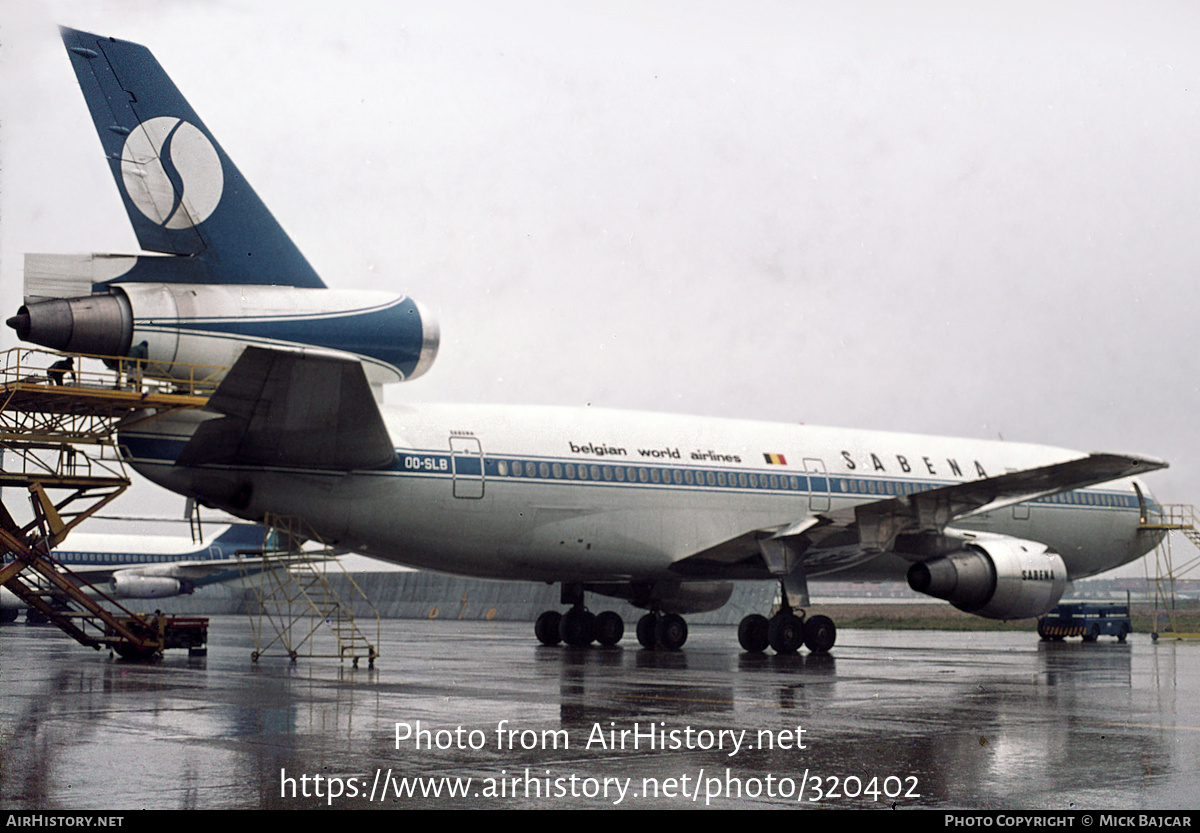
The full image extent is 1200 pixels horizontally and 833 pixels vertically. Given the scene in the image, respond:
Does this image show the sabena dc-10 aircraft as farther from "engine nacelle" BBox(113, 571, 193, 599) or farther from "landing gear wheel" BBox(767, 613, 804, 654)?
"engine nacelle" BBox(113, 571, 193, 599)

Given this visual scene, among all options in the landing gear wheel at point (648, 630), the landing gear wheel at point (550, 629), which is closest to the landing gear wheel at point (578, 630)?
the landing gear wheel at point (550, 629)

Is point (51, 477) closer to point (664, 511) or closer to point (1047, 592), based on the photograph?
point (664, 511)

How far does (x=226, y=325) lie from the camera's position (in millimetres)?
16516

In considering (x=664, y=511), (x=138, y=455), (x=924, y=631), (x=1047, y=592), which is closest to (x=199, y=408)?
(x=138, y=455)

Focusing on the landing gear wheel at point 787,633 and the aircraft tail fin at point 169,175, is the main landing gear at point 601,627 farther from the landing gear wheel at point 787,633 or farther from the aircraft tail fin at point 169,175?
the aircraft tail fin at point 169,175

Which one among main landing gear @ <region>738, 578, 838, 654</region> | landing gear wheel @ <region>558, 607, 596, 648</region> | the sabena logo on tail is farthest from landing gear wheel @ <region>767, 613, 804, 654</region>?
the sabena logo on tail

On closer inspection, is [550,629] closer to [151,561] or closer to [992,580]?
[992,580]

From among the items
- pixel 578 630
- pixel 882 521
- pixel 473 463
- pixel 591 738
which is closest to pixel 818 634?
pixel 882 521

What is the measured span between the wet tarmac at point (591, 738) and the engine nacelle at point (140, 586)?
3450cm

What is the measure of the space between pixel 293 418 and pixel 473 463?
395 centimetres

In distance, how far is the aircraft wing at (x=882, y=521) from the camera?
Answer: 19.2 m

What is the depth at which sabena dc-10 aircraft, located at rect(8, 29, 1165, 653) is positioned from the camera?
53.4ft

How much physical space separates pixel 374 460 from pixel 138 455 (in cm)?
351
